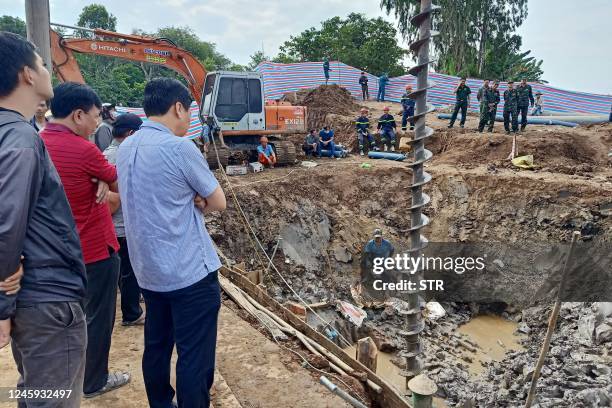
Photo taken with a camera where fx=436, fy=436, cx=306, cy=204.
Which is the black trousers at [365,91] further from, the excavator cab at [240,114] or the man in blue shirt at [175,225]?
the man in blue shirt at [175,225]

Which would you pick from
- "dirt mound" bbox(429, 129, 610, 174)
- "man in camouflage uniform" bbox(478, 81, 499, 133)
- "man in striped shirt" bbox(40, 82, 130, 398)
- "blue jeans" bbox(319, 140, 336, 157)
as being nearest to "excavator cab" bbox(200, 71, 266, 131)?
"blue jeans" bbox(319, 140, 336, 157)

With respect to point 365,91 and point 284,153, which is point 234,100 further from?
point 365,91

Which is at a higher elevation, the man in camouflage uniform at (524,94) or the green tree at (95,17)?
the green tree at (95,17)

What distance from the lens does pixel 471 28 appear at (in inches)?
1099

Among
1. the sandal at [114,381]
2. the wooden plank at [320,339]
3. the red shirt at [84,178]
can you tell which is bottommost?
the wooden plank at [320,339]

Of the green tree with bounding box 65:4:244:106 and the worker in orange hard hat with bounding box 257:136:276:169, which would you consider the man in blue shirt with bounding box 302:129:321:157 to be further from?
the green tree with bounding box 65:4:244:106

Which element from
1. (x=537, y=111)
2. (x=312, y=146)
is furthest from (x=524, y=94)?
(x=312, y=146)

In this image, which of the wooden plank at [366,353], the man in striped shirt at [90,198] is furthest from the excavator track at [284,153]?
the man in striped shirt at [90,198]

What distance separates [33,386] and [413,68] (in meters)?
2.09

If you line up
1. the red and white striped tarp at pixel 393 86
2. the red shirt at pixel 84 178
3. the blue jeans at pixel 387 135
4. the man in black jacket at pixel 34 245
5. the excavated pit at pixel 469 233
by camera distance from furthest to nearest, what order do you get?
1. the red and white striped tarp at pixel 393 86
2. the blue jeans at pixel 387 135
3. the excavated pit at pixel 469 233
4. the red shirt at pixel 84 178
5. the man in black jacket at pixel 34 245

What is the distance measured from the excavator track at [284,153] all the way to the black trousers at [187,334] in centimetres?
966

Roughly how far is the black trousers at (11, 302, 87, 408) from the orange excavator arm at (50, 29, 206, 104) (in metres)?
7.74

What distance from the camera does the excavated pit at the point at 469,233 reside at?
6388 mm

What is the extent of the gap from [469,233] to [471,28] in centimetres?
2242
